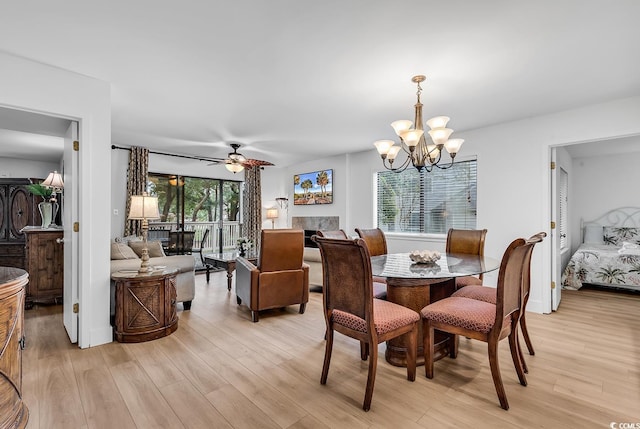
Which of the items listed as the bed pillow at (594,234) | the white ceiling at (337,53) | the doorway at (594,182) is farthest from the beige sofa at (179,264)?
the bed pillow at (594,234)

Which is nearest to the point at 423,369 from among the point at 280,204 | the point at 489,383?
the point at 489,383

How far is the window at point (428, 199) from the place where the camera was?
15.2 feet

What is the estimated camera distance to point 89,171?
272 cm

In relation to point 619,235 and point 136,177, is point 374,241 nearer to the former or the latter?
point 136,177

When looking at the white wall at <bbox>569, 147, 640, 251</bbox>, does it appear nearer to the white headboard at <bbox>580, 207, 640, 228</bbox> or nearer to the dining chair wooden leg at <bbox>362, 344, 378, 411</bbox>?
the white headboard at <bbox>580, 207, 640, 228</bbox>

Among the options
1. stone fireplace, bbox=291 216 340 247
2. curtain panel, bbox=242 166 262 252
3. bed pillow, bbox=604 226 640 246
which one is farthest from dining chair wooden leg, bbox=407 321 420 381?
bed pillow, bbox=604 226 640 246

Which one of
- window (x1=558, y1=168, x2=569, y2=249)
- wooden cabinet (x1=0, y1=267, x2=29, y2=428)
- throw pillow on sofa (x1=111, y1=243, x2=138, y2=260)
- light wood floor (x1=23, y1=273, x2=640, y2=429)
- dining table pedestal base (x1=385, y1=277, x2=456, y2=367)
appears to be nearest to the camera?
wooden cabinet (x1=0, y1=267, x2=29, y2=428)

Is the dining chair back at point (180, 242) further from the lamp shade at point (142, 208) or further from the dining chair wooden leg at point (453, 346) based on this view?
the dining chair wooden leg at point (453, 346)

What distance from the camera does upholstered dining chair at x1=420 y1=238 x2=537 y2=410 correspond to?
6.13 feet

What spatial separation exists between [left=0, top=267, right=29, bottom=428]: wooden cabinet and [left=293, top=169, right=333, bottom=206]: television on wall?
5.31m

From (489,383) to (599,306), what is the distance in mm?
3101

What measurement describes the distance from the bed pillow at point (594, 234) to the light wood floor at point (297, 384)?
11.6 ft

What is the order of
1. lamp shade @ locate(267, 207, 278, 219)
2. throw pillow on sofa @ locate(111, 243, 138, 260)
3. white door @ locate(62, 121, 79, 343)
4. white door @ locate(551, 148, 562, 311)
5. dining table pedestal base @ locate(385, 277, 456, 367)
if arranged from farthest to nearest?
lamp shade @ locate(267, 207, 278, 219), white door @ locate(551, 148, 562, 311), throw pillow on sofa @ locate(111, 243, 138, 260), white door @ locate(62, 121, 79, 343), dining table pedestal base @ locate(385, 277, 456, 367)

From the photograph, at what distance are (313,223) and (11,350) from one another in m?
5.66
